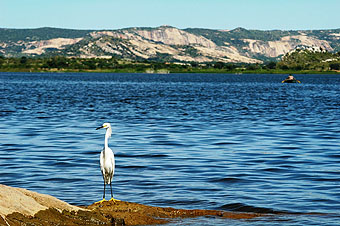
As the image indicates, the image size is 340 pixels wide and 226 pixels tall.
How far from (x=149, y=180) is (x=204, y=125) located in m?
22.6

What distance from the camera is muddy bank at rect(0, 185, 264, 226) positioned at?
14134mm

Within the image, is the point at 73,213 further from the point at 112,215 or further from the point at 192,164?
the point at 192,164

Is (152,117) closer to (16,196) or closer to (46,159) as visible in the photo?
(46,159)

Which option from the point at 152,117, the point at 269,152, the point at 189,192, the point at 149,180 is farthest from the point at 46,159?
the point at 152,117

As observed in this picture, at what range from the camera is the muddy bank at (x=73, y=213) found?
46.4 feet

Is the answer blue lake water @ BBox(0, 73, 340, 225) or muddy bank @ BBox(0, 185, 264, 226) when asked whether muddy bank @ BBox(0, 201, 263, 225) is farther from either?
blue lake water @ BBox(0, 73, 340, 225)

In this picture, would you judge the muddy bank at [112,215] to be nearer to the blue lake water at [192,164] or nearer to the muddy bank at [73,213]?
the muddy bank at [73,213]

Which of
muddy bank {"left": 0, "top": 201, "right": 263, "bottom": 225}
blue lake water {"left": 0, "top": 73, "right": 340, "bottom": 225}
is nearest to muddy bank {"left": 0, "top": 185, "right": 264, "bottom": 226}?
muddy bank {"left": 0, "top": 201, "right": 263, "bottom": 225}

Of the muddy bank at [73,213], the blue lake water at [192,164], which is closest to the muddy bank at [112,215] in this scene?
the muddy bank at [73,213]

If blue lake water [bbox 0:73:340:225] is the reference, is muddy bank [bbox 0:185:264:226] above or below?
above

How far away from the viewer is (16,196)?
1484cm

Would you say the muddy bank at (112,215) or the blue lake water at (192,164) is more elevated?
the muddy bank at (112,215)

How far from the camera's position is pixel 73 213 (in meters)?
15.3

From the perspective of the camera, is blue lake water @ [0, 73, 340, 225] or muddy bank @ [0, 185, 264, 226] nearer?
muddy bank @ [0, 185, 264, 226]
